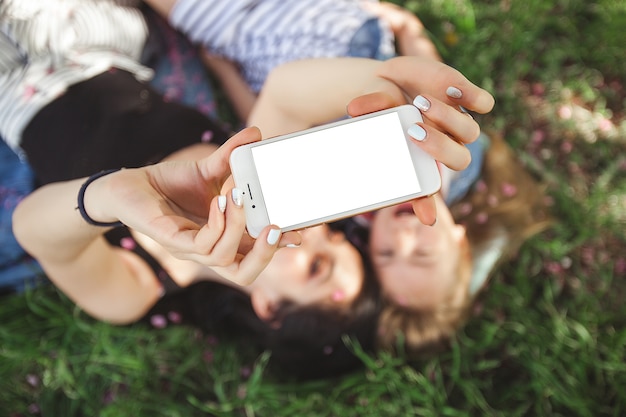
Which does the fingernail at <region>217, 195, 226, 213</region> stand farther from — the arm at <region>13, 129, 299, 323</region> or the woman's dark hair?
the woman's dark hair

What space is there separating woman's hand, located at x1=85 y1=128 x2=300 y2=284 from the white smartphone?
0.10 feet

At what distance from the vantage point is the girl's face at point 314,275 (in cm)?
126

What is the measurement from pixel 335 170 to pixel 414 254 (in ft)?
1.89

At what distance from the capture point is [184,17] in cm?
151

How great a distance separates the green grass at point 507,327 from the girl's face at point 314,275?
26 centimetres

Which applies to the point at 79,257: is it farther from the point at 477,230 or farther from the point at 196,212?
the point at 477,230

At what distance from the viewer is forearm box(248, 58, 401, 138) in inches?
36.6

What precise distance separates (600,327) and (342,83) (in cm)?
127

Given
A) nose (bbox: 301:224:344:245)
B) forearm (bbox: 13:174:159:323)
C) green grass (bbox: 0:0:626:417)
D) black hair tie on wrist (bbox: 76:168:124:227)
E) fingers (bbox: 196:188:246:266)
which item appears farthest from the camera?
green grass (bbox: 0:0:626:417)

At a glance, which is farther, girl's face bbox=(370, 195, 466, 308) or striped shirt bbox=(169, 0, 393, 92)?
striped shirt bbox=(169, 0, 393, 92)

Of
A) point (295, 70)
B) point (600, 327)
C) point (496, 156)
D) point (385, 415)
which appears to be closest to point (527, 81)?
point (496, 156)

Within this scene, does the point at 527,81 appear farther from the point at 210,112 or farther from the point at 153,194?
the point at 153,194

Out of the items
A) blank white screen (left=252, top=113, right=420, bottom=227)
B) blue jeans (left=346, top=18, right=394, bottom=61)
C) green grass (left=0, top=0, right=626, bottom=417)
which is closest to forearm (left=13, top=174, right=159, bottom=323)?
green grass (left=0, top=0, right=626, bottom=417)

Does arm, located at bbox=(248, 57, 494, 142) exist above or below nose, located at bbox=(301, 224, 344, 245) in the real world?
above
